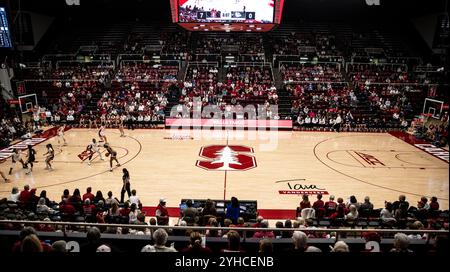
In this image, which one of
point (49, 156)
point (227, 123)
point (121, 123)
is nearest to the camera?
point (49, 156)

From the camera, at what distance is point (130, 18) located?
40.2 meters

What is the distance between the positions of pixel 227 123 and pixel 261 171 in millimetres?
9354

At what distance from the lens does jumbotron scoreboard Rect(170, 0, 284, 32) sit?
14.9m

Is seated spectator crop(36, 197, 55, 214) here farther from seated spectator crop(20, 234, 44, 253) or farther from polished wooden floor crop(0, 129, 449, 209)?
seated spectator crop(20, 234, 44, 253)

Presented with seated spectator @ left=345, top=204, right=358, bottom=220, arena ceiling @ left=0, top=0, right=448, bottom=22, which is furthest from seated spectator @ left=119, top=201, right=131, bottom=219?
arena ceiling @ left=0, top=0, right=448, bottom=22

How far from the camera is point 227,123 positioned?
2420 cm

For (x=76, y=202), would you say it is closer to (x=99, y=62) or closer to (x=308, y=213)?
(x=308, y=213)

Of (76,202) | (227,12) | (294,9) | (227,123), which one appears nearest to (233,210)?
(76,202)

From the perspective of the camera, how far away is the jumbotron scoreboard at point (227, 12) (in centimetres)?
1488

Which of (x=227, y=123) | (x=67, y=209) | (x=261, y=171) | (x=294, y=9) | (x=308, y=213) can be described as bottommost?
(x=261, y=171)

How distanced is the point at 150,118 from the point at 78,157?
853 centimetres

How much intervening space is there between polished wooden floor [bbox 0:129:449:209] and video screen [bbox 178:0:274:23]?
6.78m
